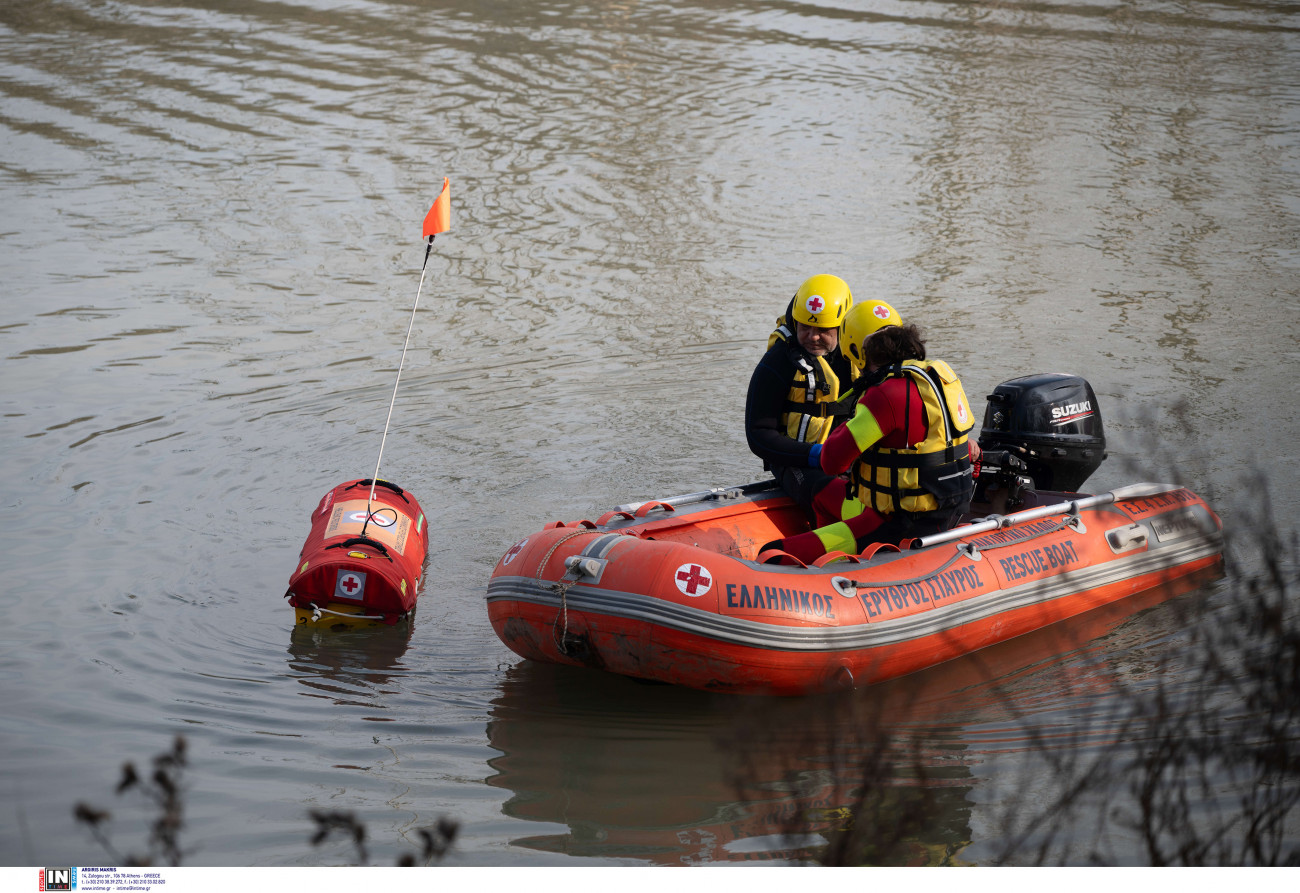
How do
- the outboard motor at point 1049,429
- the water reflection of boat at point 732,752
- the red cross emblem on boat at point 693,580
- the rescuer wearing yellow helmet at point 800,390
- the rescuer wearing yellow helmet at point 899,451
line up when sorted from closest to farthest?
the water reflection of boat at point 732,752
the red cross emblem on boat at point 693,580
the rescuer wearing yellow helmet at point 899,451
the rescuer wearing yellow helmet at point 800,390
the outboard motor at point 1049,429

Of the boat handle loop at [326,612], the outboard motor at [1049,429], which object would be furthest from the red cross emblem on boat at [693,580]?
the outboard motor at [1049,429]

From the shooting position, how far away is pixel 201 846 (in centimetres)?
341

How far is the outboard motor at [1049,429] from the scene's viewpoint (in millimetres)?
5207

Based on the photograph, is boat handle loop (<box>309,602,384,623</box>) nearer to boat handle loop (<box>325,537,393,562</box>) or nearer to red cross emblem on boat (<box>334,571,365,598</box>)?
red cross emblem on boat (<box>334,571,365,598</box>)

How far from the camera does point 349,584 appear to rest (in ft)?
15.4

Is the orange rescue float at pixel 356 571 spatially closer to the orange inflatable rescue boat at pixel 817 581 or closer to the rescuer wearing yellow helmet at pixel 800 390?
the orange inflatable rescue boat at pixel 817 581

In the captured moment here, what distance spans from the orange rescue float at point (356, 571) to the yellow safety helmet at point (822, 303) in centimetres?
184

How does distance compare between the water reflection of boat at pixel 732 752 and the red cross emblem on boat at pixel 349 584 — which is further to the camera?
the red cross emblem on boat at pixel 349 584

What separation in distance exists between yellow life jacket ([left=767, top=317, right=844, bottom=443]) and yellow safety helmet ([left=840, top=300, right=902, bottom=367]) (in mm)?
249

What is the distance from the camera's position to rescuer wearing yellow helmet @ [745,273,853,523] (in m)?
4.88

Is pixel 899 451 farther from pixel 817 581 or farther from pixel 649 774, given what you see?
pixel 649 774

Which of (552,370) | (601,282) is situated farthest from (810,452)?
(601,282)

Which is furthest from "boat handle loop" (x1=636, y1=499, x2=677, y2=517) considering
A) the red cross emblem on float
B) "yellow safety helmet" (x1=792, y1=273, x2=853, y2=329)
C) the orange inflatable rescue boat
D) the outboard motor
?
the outboard motor
